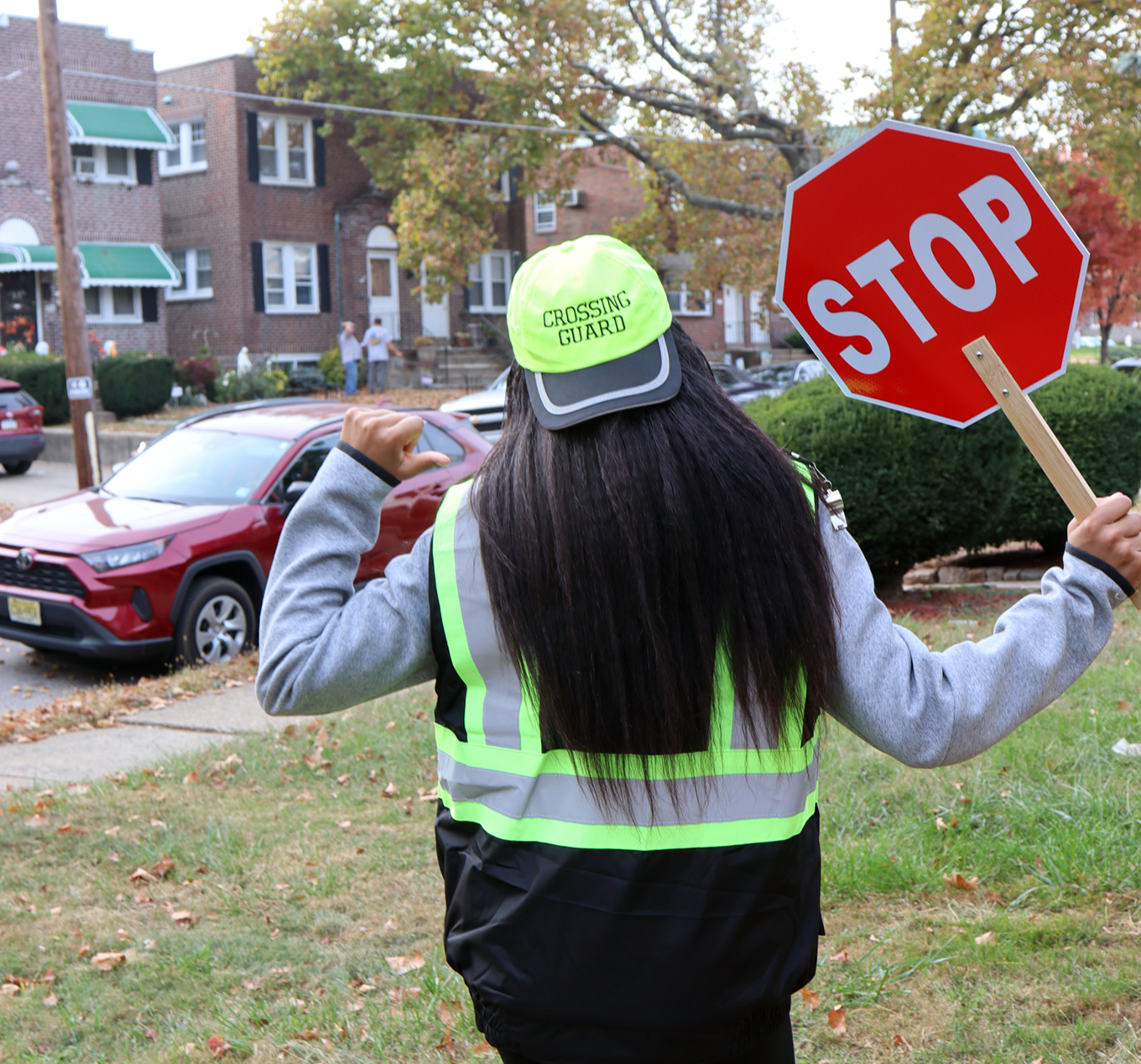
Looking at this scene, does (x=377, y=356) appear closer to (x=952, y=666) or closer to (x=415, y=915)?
(x=415, y=915)

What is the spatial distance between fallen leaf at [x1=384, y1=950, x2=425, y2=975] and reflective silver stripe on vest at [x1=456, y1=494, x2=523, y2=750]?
2.49 m

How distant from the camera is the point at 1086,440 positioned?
1040cm

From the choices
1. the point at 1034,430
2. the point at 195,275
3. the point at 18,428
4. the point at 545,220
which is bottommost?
the point at 18,428

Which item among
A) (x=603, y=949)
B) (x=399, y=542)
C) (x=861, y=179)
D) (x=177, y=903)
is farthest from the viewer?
(x=399, y=542)

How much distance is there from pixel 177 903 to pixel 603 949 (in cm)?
346

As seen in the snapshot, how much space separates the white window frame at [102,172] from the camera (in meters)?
31.0

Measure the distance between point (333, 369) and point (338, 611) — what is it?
3124 cm

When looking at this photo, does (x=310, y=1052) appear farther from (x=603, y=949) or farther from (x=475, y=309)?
(x=475, y=309)

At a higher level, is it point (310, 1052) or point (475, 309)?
point (475, 309)

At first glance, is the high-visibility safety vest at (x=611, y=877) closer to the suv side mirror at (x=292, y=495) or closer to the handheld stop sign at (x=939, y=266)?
the handheld stop sign at (x=939, y=266)

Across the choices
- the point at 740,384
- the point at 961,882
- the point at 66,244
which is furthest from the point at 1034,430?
the point at 740,384

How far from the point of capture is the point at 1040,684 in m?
1.75

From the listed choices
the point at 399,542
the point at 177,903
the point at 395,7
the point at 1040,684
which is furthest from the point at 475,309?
the point at 1040,684

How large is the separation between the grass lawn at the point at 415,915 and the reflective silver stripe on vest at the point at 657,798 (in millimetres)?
1834
